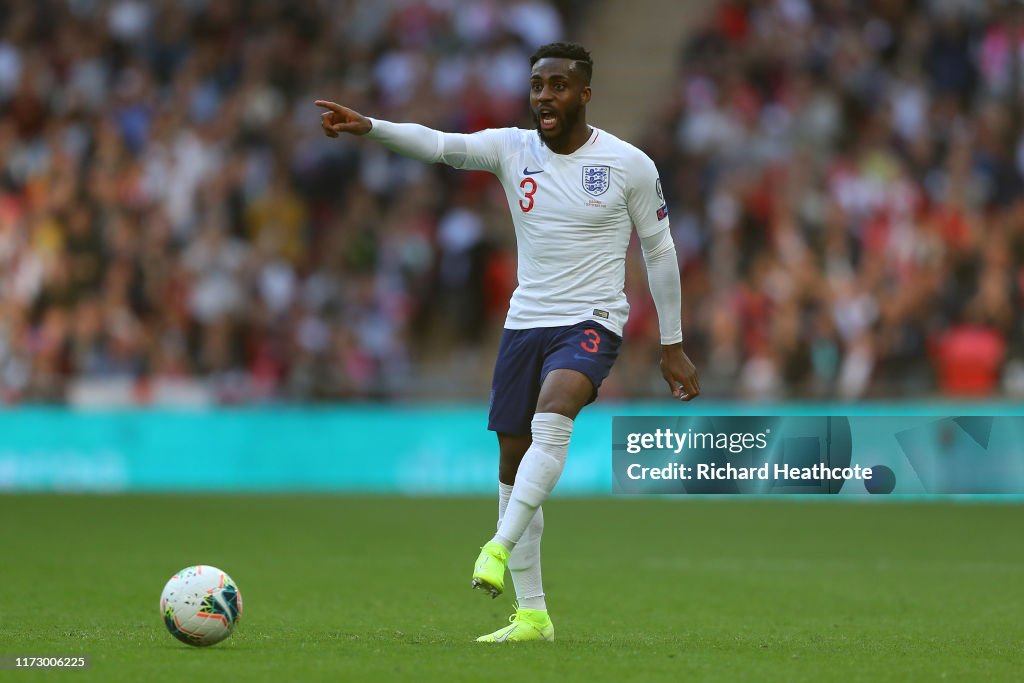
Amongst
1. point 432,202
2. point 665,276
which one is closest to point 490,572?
point 665,276

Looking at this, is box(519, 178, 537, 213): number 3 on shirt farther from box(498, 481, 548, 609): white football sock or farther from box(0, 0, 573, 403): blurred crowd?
box(0, 0, 573, 403): blurred crowd

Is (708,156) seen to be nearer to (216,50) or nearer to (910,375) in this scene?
(910,375)

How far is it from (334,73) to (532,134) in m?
15.9

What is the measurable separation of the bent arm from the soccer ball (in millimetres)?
2591

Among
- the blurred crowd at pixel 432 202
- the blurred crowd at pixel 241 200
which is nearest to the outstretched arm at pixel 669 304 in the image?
the blurred crowd at pixel 432 202

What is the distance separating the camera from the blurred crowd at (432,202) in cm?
1983

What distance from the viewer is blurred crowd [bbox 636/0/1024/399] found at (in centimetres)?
1931

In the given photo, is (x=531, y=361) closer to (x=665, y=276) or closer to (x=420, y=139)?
(x=665, y=276)

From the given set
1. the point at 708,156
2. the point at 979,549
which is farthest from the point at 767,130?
the point at 979,549

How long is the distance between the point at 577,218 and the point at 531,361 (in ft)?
2.48

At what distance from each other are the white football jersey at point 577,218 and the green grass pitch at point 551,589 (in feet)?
5.52

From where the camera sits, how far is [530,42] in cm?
2388

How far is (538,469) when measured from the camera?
26.0ft

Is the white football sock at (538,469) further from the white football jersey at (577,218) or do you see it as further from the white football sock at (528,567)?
the white football jersey at (577,218)
